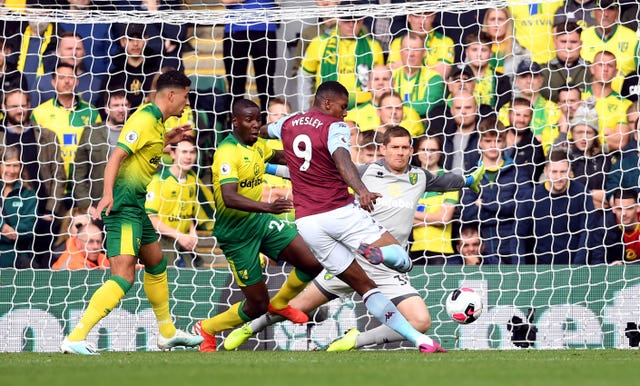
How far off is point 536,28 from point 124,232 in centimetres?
545

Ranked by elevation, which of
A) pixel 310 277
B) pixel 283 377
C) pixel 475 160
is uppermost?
pixel 475 160

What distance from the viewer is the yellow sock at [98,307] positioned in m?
7.61

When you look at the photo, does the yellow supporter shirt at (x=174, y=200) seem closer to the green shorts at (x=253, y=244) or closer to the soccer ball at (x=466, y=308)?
the green shorts at (x=253, y=244)

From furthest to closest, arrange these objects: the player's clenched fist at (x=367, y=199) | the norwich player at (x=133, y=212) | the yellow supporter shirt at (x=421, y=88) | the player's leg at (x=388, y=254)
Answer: the yellow supporter shirt at (x=421, y=88), the norwich player at (x=133, y=212), the player's leg at (x=388, y=254), the player's clenched fist at (x=367, y=199)

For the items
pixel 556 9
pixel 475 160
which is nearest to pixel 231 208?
pixel 475 160

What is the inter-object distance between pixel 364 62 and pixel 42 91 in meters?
3.41

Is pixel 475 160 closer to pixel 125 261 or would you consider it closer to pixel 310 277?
pixel 310 277

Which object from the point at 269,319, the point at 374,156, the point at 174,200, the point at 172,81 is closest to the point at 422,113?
the point at 374,156

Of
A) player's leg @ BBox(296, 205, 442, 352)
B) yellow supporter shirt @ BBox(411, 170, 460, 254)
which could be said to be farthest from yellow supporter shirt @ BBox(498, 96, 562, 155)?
player's leg @ BBox(296, 205, 442, 352)

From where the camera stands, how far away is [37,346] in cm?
966

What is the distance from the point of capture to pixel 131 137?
781 centimetres

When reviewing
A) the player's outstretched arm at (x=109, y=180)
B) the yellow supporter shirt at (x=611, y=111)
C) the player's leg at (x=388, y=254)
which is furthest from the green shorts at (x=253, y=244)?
the yellow supporter shirt at (x=611, y=111)

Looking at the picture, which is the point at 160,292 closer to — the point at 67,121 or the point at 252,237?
the point at 252,237

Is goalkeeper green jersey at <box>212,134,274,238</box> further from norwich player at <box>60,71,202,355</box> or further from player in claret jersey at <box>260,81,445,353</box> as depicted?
player in claret jersey at <box>260,81,445,353</box>
